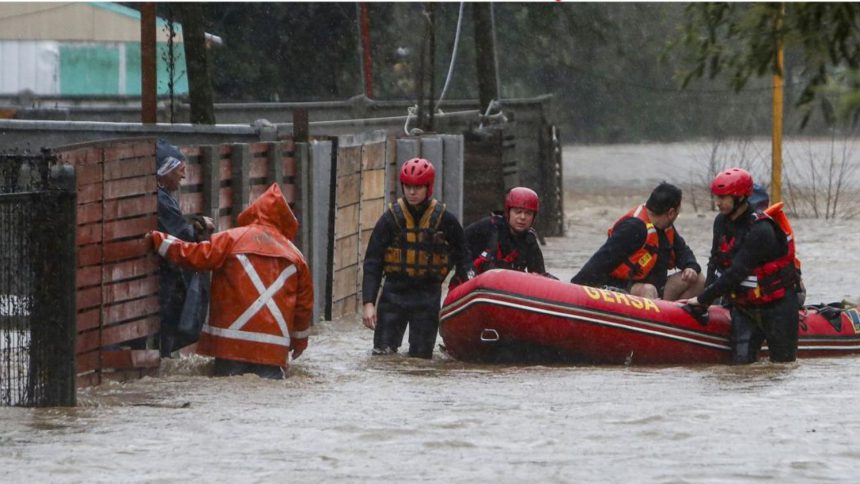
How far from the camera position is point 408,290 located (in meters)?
11.0

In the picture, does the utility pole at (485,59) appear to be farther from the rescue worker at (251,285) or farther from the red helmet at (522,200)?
the rescue worker at (251,285)

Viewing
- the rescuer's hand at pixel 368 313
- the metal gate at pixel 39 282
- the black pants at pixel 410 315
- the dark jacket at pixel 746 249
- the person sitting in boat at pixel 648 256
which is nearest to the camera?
the metal gate at pixel 39 282

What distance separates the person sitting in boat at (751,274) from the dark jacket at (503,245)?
1228 mm

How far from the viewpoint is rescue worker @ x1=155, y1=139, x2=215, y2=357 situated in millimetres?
9758

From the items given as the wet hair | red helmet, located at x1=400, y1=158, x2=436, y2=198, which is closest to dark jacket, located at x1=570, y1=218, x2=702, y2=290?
the wet hair

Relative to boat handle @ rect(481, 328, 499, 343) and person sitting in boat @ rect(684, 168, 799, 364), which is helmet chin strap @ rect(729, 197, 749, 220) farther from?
boat handle @ rect(481, 328, 499, 343)

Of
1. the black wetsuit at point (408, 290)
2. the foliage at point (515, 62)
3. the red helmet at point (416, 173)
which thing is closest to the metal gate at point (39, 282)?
the black wetsuit at point (408, 290)

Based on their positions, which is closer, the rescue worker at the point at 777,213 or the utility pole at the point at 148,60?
the rescue worker at the point at 777,213

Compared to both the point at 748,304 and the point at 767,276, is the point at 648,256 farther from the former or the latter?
the point at 767,276

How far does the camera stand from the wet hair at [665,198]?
36.9 ft

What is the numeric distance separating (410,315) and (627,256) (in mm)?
1706

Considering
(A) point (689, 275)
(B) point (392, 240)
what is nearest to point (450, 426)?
(B) point (392, 240)

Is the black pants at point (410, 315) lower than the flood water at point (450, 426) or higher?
higher

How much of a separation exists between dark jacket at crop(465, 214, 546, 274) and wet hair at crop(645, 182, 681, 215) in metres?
0.92
